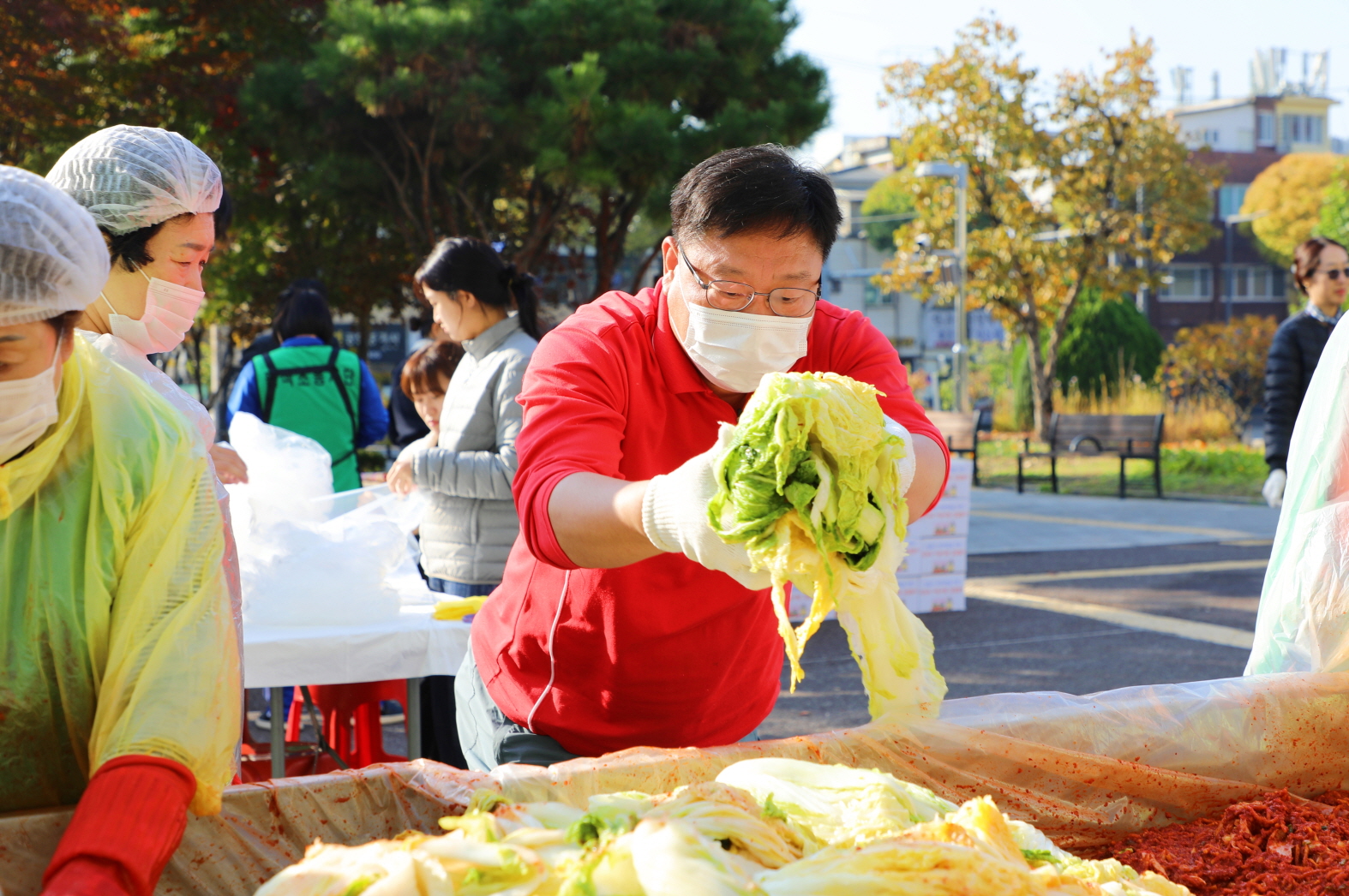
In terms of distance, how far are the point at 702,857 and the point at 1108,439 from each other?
617 inches

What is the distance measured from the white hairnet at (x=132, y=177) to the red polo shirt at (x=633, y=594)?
2.60ft

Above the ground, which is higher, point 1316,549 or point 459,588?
point 1316,549

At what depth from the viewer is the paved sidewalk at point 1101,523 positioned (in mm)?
10930

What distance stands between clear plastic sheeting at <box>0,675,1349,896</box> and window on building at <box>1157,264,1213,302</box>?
48985 mm

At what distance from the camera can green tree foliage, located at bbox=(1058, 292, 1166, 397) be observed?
2538cm

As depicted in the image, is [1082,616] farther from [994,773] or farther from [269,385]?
[994,773]

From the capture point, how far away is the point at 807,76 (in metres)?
12.1

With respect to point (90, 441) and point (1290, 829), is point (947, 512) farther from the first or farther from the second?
point (90, 441)

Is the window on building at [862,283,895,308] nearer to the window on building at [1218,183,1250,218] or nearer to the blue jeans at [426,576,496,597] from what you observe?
the window on building at [1218,183,1250,218]

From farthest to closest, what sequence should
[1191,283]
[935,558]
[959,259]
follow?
[1191,283] < [959,259] < [935,558]

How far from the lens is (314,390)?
5.36m

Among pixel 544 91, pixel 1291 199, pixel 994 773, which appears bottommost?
pixel 994 773

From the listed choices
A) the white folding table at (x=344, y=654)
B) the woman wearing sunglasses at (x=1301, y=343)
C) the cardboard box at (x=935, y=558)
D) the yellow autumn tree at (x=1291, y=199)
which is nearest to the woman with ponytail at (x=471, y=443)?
the white folding table at (x=344, y=654)

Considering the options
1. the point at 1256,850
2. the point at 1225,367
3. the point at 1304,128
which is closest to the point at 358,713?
the point at 1256,850
